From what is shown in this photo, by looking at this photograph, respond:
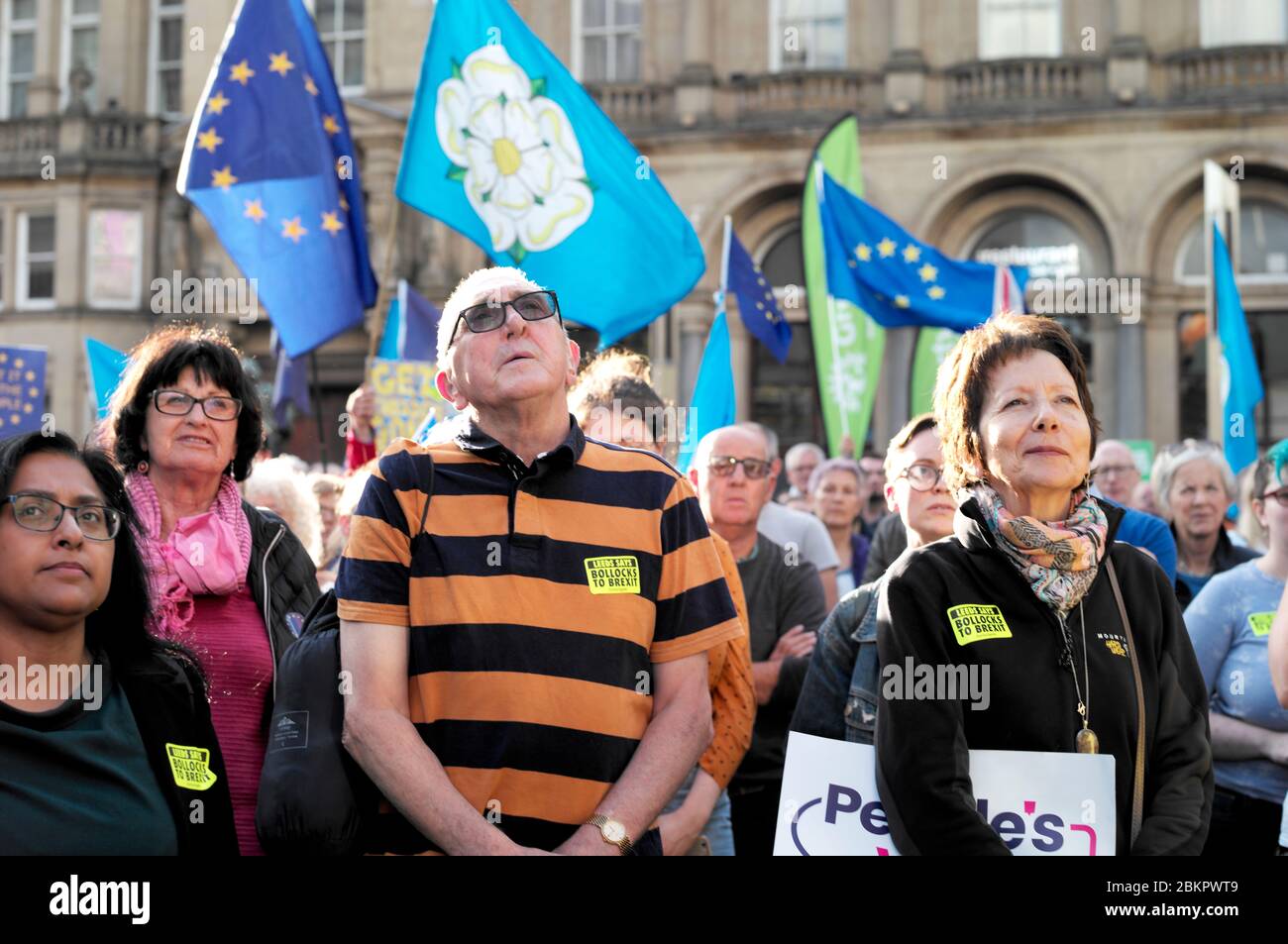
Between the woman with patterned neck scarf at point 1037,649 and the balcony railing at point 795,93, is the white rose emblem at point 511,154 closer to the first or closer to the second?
the woman with patterned neck scarf at point 1037,649

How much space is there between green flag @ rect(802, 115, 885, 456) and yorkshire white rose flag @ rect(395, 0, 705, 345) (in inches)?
198

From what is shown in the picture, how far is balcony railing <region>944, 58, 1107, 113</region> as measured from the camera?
66.9ft

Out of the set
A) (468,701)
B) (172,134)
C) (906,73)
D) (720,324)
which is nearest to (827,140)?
(720,324)

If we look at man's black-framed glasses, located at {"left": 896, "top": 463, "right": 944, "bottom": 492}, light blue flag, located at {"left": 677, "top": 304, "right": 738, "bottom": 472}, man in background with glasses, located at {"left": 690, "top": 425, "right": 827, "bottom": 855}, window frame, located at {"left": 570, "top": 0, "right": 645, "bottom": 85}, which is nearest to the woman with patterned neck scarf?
man's black-framed glasses, located at {"left": 896, "top": 463, "right": 944, "bottom": 492}

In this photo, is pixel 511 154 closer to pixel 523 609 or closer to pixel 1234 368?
pixel 523 609

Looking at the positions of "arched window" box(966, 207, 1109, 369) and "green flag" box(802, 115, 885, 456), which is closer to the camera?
"green flag" box(802, 115, 885, 456)

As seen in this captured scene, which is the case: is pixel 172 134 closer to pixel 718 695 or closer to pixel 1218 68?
pixel 1218 68

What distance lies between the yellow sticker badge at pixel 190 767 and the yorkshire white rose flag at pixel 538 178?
3.68m

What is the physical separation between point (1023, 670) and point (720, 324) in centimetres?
583

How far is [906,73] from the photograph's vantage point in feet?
68.4

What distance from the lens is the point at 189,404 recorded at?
4.03 m

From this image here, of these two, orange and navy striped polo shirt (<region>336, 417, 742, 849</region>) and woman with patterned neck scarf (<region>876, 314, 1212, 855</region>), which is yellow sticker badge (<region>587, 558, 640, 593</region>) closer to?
orange and navy striped polo shirt (<region>336, 417, 742, 849</region>)

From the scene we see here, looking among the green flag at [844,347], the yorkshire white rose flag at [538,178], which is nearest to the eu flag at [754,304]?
the green flag at [844,347]

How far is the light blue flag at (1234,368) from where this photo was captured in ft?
34.7
